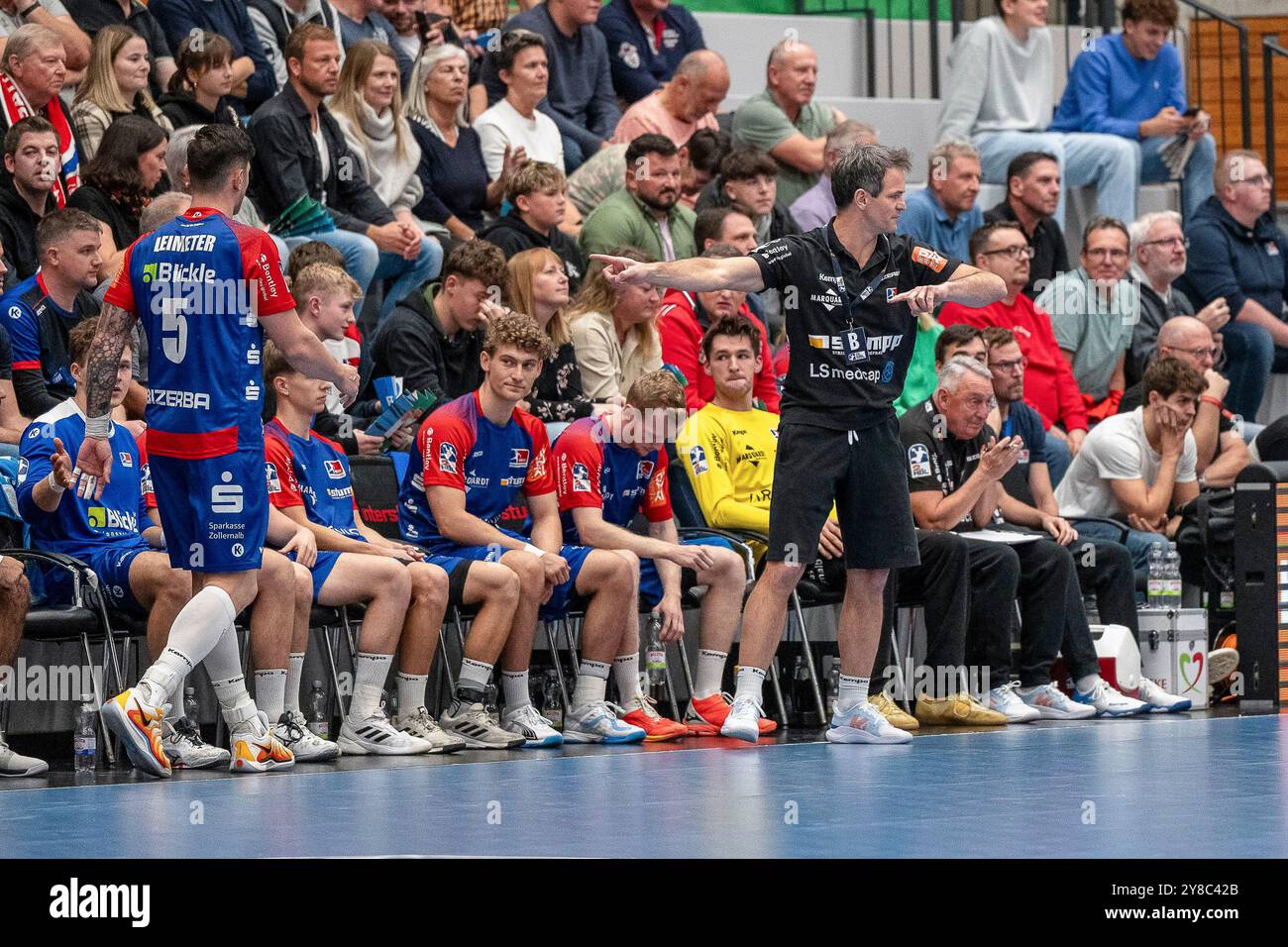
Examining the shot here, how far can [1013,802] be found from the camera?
6098 mm

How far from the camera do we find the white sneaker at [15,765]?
7270 mm

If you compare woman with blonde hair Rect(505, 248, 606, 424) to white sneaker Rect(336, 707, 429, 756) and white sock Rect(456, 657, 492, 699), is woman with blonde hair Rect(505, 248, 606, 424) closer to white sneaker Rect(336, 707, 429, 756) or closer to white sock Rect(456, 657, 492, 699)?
white sock Rect(456, 657, 492, 699)

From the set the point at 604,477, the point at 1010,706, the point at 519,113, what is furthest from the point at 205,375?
the point at 519,113

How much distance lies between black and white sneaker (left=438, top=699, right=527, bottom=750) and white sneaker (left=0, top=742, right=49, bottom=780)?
1728 millimetres

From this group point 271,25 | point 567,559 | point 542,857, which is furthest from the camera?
point 271,25

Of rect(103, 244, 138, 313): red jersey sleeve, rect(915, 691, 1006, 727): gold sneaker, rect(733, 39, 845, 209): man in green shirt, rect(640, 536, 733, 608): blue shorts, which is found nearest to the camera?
rect(103, 244, 138, 313): red jersey sleeve

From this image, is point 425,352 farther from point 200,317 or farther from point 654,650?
point 200,317

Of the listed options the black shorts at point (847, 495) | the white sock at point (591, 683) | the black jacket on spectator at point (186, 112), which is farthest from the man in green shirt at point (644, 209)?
the black shorts at point (847, 495)

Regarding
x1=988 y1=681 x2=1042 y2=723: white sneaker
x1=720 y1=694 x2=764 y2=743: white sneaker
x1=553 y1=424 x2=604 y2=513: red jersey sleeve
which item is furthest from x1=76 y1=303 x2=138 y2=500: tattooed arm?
x1=988 y1=681 x2=1042 y2=723: white sneaker

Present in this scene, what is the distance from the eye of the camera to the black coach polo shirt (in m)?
7.97

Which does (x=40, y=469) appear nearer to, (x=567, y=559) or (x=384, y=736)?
(x=384, y=736)

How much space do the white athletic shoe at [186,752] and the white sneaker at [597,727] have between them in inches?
64.9
